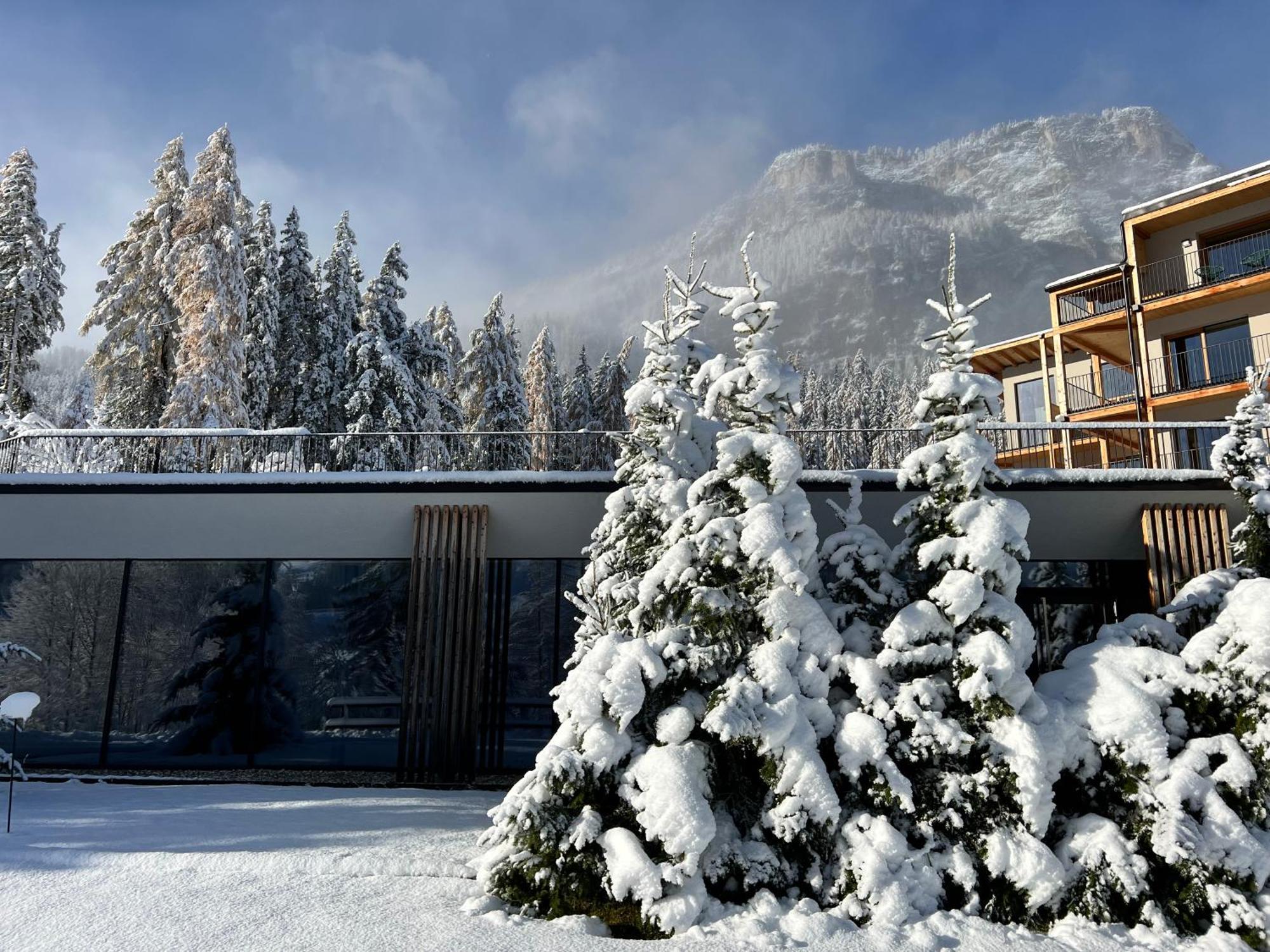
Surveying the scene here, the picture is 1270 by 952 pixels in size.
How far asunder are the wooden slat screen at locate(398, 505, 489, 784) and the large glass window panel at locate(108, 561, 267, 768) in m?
2.18

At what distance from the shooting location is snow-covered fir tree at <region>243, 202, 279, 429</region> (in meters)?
25.9

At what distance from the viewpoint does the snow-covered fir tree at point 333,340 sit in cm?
2684

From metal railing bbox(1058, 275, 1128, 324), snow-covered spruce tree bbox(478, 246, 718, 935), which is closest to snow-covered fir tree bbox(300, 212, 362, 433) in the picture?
snow-covered spruce tree bbox(478, 246, 718, 935)

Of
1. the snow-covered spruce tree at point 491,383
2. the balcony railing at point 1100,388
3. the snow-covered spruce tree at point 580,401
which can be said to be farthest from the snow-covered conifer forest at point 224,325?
the snow-covered spruce tree at point 580,401

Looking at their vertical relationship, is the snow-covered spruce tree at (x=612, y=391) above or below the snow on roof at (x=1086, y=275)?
above

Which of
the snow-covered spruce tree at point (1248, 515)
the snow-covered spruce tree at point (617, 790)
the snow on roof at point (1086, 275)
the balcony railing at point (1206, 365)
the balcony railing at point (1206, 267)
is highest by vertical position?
the snow on roof at point (1086, 275)

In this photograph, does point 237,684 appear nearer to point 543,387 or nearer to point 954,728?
point 954,728

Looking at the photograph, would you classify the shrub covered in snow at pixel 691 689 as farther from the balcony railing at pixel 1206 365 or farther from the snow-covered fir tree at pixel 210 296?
the balcony railing at pixel 1206 365

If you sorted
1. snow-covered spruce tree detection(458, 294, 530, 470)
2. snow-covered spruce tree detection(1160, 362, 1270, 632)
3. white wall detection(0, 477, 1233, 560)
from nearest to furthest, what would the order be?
snow-covered spruce tree detection(1160, 362, 1270, 632), white wall detection(0, 477, 1233, 560), snow-covered spruce tree detection(458, 294, 530, 470)

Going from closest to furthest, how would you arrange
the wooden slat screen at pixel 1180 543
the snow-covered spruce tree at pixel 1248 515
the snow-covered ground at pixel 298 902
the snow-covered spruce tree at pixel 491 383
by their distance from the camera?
the snow-covered ground at pixel 298 902, the snow-covered spruce tree at pixel 1248 515, the wooden slat screen at pixel 1180 543, the snow-covered spruce tree at pixel 491 383

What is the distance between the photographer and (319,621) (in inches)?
452

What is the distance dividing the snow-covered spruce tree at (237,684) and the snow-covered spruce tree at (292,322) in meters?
17.1

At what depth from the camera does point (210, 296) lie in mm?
22234

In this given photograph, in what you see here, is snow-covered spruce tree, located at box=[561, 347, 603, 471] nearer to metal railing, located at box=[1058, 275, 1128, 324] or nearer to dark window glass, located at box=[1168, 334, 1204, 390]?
metal railing, located at box=[1058, 275, 1128, 324]
